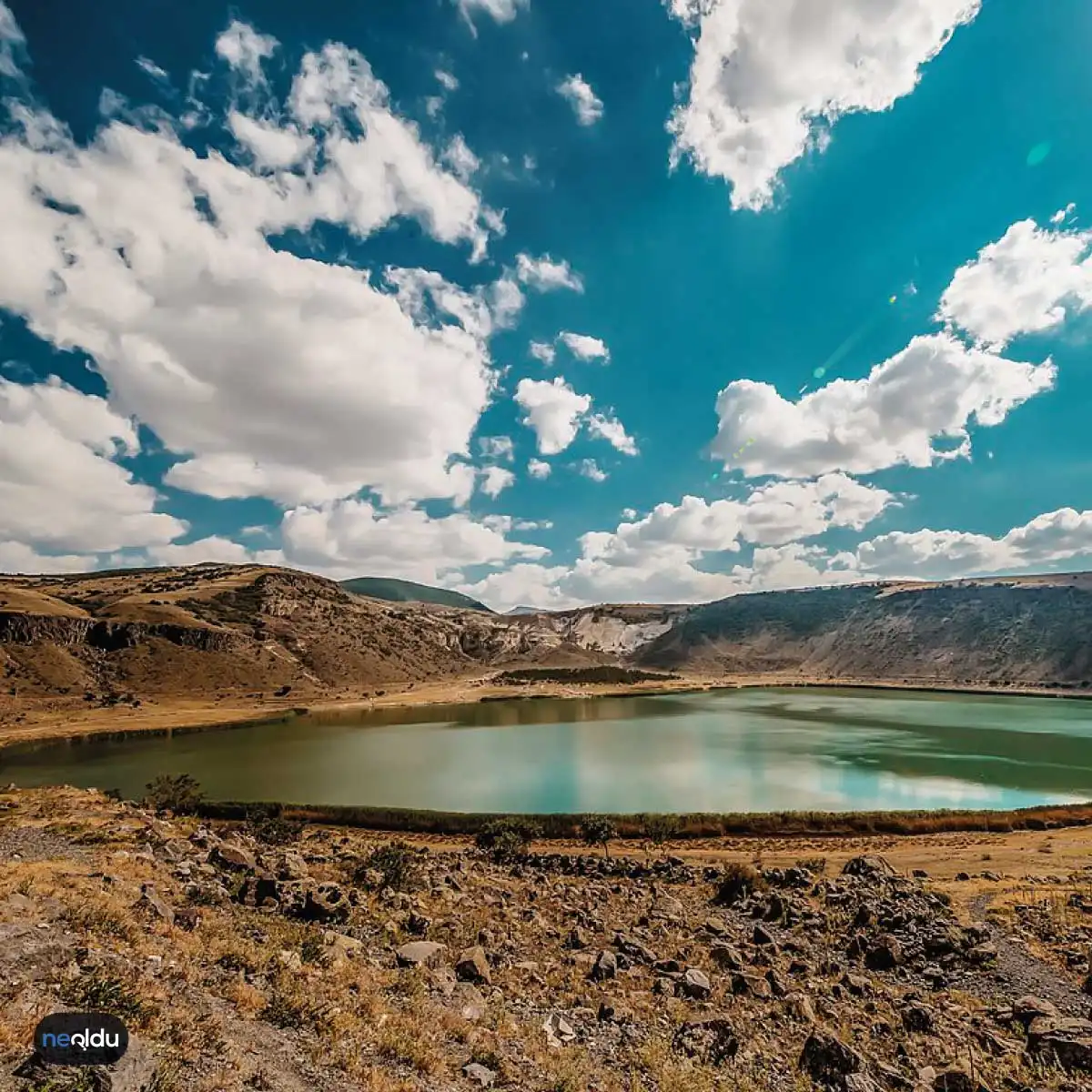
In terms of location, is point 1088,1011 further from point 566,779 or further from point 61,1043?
point 566,779

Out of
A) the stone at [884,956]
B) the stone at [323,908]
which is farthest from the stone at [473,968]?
the stone at [884,956]

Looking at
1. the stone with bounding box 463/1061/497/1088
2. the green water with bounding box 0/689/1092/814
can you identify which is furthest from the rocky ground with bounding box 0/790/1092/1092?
the green water with bounding box 0/689/1092/814

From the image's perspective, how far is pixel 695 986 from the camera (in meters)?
15.0

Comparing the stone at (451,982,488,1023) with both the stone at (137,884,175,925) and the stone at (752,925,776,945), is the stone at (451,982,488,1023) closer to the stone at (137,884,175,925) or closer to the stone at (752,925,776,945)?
the stone at (137,884,175,925)

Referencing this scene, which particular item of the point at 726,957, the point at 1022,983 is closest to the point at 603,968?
the point at 726,957

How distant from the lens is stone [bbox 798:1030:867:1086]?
11375 millimetres

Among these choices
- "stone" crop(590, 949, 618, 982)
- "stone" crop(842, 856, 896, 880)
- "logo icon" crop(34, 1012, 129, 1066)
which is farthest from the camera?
"stone" crop(842, 856, 896, 880)

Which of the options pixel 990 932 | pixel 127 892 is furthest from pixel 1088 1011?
pixel 127 892

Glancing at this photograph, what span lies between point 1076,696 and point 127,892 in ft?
639

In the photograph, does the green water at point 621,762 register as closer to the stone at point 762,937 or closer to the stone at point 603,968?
the stone at point 762,937

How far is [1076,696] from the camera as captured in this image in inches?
5935

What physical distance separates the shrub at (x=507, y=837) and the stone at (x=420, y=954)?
16555 mm

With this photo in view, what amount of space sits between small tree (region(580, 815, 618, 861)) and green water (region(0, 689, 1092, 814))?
6198mm

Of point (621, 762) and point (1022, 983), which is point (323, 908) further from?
point (621, 762)
